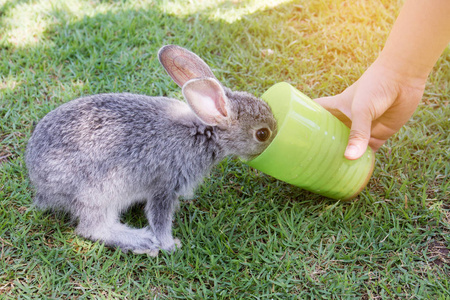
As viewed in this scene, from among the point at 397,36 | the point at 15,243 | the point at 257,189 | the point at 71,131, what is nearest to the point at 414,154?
the point at 397,36

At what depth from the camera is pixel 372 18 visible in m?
5.30

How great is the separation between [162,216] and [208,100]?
93 centimetres

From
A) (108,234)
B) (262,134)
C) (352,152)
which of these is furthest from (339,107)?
(108,234)

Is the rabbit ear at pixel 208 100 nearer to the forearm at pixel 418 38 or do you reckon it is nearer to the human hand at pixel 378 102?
the human hand at pixel 378 102

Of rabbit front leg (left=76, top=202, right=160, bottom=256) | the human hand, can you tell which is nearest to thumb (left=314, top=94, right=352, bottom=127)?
the human hand

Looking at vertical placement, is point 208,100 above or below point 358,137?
above

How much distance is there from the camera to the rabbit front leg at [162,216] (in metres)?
3.46

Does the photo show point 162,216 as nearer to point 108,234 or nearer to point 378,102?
point 108,234

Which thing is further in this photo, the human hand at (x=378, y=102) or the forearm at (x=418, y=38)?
the human hand at (x=378, y=102)

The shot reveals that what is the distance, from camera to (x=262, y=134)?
3568 millimetres

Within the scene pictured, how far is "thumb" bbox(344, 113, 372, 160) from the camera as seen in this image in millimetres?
3328

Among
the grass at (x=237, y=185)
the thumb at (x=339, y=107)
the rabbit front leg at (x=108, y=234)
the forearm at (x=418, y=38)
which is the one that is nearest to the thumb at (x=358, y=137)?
the thumb at (x=339, y=107)

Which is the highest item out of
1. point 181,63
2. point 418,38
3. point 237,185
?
point 418,38

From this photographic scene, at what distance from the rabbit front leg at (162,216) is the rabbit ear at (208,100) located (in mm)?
659
